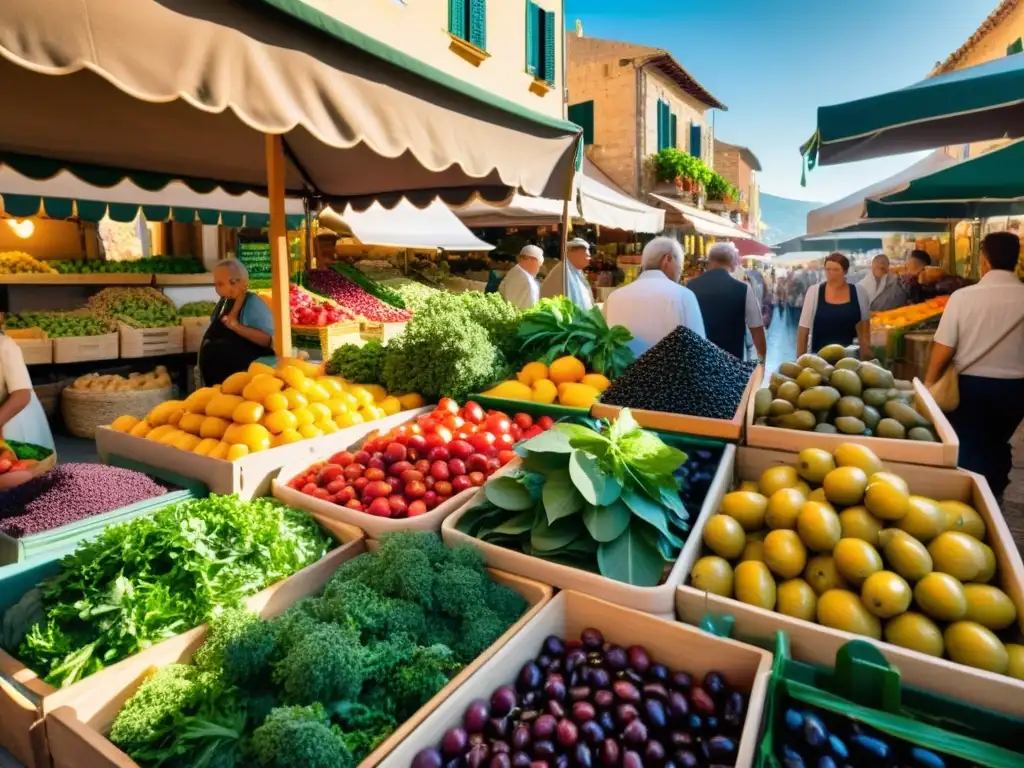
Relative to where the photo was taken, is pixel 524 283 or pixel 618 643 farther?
pixel 524 283

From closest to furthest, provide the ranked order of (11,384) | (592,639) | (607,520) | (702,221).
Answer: (592,639)
(607,520)
(11,384)
(702,221)

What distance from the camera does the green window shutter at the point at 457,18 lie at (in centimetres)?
881

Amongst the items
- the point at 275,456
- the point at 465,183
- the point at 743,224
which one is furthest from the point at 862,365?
the point at 743,224

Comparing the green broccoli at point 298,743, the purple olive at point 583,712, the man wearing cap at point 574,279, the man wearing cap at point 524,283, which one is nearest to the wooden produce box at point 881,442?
the purple olive at point 583,712

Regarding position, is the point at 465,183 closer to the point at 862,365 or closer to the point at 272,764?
the point at 862,365

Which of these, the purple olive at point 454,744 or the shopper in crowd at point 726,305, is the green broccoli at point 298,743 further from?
the shopper in crowd at point 726,305

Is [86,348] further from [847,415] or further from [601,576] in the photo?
[847,415]

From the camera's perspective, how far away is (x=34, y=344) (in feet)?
20.5

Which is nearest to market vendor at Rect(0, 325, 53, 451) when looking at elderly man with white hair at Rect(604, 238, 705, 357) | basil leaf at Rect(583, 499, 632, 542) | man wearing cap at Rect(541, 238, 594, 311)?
basil leaf at Rect(583, 499, 632, 542)

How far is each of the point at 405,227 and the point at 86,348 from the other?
425 cm

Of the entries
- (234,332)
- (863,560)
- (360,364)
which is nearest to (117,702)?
(863,560)

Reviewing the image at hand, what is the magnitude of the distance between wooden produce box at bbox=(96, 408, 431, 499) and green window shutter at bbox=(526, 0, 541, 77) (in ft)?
32.0

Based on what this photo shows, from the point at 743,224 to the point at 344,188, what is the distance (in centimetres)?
3399

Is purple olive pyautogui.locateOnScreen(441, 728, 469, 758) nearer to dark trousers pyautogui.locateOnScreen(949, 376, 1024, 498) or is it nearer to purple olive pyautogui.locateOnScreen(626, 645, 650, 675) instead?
purple olive pyautogui.locateOnScreen(626, 645, 650, 675)
